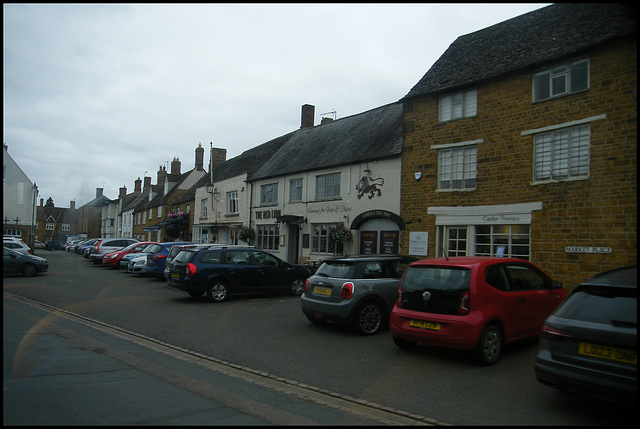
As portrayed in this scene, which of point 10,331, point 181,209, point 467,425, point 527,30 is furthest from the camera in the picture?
point 181,209

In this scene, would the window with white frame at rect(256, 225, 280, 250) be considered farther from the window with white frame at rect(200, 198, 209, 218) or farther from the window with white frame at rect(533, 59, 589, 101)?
the window with white frame at rect(533, 59, 589, 101)

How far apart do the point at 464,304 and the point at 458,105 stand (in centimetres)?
1019

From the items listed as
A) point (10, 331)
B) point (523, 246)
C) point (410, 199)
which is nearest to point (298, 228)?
point (410, 199)

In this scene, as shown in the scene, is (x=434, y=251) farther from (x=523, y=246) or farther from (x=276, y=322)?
(x=276, y=322)

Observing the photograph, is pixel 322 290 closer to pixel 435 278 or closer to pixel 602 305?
pixel 435 278

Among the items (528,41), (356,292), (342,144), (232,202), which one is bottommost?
(356,292)

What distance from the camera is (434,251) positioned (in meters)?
15.6

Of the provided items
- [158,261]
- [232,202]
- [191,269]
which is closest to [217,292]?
[191,269]

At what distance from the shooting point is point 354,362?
7246 mm

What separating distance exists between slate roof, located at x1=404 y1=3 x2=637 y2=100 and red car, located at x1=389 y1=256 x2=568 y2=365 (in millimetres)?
7200

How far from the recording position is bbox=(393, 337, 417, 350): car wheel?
308 inches

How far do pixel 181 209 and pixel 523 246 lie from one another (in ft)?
112

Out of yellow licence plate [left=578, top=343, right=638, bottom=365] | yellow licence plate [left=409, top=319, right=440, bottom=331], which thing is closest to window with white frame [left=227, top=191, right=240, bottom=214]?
yellow licence plate [left=409, top=319, right=440, bottom=331]

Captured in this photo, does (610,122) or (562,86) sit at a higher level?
(562,86)
